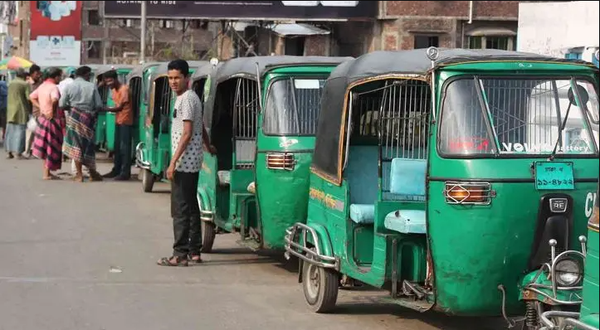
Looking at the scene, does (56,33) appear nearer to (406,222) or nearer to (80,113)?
(80,113)

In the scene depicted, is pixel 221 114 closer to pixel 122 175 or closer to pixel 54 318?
pixel 54 318

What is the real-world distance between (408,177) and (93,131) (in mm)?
11421

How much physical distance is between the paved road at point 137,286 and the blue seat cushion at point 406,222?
95 centimetres

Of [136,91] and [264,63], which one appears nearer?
[264,63]

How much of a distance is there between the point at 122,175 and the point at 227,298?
10738 millimetres

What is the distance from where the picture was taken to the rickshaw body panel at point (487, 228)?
23.0 feet

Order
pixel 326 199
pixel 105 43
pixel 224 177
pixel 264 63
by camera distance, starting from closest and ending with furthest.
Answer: pixel 326 199, pixel 264 63, pixel 224 177, pixel 105 43

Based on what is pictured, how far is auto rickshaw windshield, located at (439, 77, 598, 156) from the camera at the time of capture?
7254mm

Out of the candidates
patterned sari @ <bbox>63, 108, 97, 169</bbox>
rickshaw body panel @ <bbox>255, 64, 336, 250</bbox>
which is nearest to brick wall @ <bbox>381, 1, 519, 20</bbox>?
patterned sari @ <bbox>63, 108, 97, 169</bbox>

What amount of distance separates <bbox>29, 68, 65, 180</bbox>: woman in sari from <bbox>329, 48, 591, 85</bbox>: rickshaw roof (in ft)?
36.3

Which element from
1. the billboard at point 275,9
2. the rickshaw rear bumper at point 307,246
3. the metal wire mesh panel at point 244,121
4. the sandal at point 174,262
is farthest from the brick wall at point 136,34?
the rickshaw rear bumper at point 307,246

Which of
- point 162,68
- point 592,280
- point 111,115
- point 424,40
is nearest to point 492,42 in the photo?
point 424,40

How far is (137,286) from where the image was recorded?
9.84 m

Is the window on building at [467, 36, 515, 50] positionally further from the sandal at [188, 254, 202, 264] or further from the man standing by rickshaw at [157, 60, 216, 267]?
the man standing by rickshaw at [157, 60, 216, 267]
